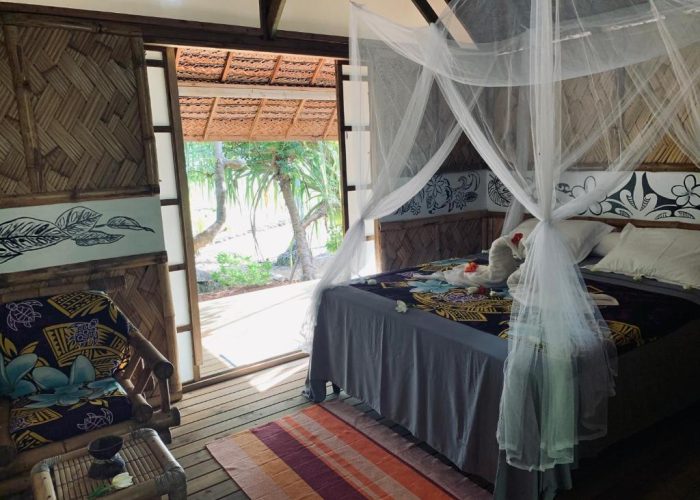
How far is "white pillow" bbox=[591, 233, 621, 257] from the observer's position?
3469mm

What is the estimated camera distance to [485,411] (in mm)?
2100

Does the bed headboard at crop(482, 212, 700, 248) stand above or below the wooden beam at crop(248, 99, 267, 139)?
below

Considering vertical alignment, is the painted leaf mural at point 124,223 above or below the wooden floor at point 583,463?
above

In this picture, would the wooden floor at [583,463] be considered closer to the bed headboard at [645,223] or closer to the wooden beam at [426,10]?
the bed headboard at [645,223]

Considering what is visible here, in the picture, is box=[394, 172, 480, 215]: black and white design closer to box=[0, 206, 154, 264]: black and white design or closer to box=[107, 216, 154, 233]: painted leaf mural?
box=[107, 216, 154, 233]: painted leaf mural

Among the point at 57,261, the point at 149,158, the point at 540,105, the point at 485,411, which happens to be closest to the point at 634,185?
the point at 540,105

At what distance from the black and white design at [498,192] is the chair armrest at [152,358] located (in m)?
3.22

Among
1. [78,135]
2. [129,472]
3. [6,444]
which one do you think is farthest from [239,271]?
[129,472]

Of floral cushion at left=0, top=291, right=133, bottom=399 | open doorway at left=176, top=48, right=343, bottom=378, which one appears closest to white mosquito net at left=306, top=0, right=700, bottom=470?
floral cushion at left=0, top=291, right=133, bottom=399

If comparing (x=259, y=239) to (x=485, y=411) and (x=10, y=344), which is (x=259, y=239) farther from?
(x=485, y=411)

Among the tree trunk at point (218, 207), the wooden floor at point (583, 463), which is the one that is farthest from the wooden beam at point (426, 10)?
the tree trunk at point (218, 207)

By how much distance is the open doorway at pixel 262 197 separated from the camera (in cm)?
478

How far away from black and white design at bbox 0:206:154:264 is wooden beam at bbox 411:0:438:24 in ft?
8.41

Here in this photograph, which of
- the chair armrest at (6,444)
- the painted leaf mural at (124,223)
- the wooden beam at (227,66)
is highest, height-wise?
the wooden beam at (227,66)
